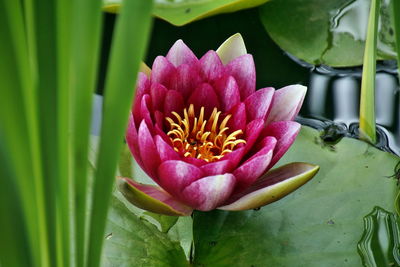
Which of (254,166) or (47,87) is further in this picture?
(254,166)

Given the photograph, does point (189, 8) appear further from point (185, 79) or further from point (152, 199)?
point (152, 199)

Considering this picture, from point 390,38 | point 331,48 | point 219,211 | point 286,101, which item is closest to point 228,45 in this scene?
point 286,101

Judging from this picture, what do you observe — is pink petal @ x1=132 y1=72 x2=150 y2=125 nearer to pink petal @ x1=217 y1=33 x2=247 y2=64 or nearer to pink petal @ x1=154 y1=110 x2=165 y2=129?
pink petal @ x1=154 y1=110 x2=165 y2=129

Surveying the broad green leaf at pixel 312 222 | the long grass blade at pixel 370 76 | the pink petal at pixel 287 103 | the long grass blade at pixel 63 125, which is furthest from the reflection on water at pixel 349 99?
the long grass blade at pixel 63 125

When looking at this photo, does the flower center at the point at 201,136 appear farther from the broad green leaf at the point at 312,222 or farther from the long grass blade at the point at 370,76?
the long grass blade at the point at 370,76

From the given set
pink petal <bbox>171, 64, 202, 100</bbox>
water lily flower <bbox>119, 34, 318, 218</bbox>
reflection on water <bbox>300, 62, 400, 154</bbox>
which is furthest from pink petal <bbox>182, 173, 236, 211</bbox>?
reflection on water <bbox>300, 62, 400, 154</bbox>

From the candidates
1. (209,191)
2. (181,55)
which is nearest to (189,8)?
(181,55)
